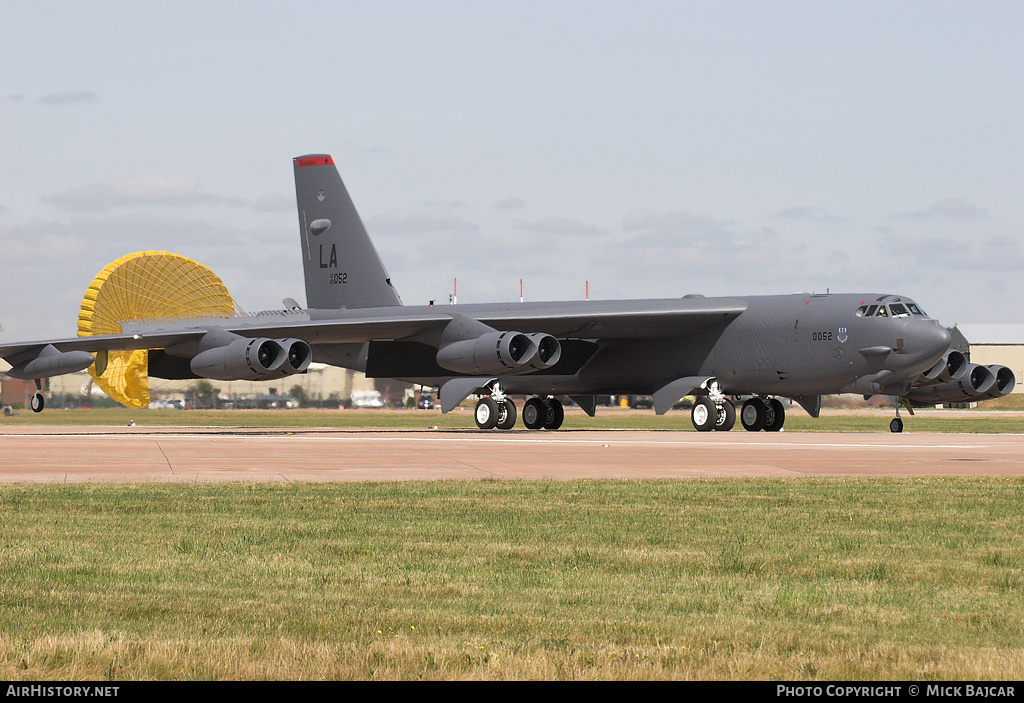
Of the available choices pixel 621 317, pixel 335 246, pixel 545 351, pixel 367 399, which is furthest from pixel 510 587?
pixel 367 399

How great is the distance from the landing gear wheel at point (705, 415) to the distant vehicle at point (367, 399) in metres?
40.8

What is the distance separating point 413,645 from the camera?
5.90 metres

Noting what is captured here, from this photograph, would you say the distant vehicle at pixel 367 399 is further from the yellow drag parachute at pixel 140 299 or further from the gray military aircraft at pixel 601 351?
the gray military aircraft at pixel 601 351

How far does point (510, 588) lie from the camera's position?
7.54 m

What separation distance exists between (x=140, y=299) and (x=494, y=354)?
19837 millimetres

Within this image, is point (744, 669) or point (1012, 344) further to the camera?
point (1012, 344)

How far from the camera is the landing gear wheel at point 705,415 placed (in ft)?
118

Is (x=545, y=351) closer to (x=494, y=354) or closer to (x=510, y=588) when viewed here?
(x=494, y=354)

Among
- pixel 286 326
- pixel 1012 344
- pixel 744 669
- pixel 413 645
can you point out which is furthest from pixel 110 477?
pixel 1012 344

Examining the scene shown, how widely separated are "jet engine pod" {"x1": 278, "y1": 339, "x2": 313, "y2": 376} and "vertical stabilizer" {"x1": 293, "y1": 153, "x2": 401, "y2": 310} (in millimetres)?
8606

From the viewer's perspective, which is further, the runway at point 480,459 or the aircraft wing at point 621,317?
the aircraft wing at point 621,317

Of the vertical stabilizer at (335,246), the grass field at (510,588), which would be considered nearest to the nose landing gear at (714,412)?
the vertical stabilizer at (335,246)
